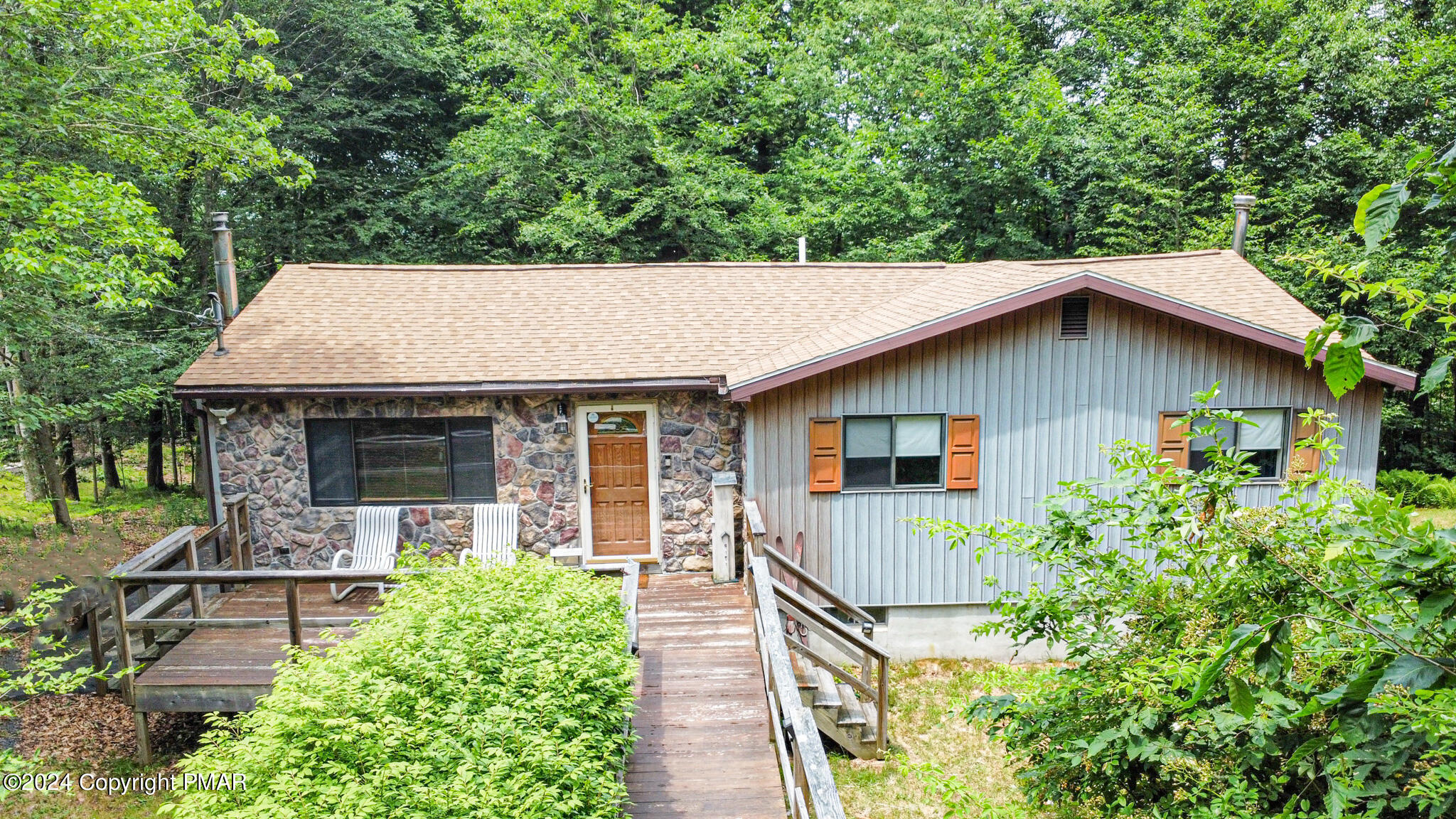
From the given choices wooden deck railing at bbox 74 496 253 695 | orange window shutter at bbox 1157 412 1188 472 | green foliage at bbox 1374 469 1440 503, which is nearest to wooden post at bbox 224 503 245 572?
wooden deck railing at bbox 74 496 253 695

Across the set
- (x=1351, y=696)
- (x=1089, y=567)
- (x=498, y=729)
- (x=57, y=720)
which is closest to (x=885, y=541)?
(x=1089, y=567)

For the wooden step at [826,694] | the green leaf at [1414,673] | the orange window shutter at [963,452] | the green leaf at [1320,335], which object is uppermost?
the green leaf at [1320,335]

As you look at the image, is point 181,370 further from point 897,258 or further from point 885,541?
point 897,258

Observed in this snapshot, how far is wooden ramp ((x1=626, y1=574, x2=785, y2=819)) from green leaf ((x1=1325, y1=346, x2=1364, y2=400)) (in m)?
3.75

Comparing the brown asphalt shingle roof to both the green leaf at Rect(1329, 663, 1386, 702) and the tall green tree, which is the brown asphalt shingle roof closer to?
the tall green tree

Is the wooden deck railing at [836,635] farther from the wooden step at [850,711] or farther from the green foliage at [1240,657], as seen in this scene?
the green foliage at [1240,657]

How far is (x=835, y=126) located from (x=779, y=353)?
1105 centimetres

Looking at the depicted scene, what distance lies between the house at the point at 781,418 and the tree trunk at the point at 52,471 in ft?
19.8

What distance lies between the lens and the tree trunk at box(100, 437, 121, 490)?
1644 centimetres

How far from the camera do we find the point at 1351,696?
1907mm

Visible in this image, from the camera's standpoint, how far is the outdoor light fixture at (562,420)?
8.96m

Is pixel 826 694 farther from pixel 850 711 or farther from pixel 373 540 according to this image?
pixel 373 540

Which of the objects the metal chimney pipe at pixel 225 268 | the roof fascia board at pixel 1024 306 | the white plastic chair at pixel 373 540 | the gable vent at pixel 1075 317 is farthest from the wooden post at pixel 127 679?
the gable vent at pixel 1075 317

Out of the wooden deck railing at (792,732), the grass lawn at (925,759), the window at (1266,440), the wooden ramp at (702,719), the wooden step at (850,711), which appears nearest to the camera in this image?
the wooden deck railing at (792,732)
